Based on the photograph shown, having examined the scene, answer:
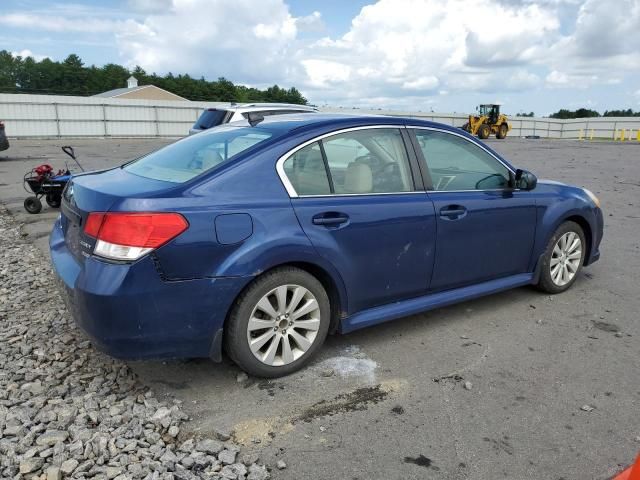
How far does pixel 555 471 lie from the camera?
264 centimetres

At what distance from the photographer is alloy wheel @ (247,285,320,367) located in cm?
328

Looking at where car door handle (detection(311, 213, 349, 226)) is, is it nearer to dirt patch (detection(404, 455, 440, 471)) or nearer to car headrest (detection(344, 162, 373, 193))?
car headrest (detection(344, 162, 373, 193))

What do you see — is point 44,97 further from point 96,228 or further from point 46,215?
point 96,228

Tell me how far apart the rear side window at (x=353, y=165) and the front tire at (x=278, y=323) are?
59 centimetres

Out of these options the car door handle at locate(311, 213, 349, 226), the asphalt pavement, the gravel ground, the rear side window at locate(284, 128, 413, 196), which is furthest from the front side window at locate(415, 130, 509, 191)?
the gravel ground

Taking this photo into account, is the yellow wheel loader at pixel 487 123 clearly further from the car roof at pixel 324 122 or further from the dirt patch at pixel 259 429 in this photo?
the dirt patch at pixel 259 429

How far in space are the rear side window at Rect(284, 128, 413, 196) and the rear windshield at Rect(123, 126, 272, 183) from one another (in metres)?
0.32

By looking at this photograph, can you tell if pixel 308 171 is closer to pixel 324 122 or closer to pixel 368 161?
pixel 324 122

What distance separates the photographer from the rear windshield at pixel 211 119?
1210 cm

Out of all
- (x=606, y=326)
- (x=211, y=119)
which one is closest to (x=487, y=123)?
(x=211, y=119)

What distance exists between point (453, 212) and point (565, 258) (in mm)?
1688

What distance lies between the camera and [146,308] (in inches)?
115

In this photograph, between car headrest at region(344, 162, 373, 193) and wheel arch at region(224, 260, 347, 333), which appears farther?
car headrest at region(344, 162, 373, 193)

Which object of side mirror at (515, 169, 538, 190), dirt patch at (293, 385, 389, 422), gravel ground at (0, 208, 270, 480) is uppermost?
side mirror at (515, 169, 538, 190)
